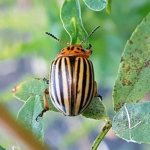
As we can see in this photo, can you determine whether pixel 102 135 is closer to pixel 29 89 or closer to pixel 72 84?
pixel 29 89

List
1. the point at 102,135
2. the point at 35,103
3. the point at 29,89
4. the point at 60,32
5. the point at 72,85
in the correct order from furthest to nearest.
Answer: the point at 60,32
the point at 72,85
the point at 29,89
the point at 35,103
the point at 102,135

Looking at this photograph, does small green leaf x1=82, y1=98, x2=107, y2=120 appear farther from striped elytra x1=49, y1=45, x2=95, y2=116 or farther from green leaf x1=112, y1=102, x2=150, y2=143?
striped elytra x1=49, y1=45, x2=95, y2=116

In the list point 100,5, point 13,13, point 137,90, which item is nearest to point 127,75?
point 137,90

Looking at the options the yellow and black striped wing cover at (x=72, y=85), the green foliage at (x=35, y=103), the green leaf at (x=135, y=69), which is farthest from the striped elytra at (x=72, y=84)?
the green leaf at (x=135, y=69)

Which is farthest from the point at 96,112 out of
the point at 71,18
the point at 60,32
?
the point at 60,32

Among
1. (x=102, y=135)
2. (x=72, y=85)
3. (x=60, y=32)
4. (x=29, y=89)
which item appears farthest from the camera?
(x=60, y=32)

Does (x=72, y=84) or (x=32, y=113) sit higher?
(x=32, y=113)

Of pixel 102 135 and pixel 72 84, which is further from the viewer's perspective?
pixel 72 84
